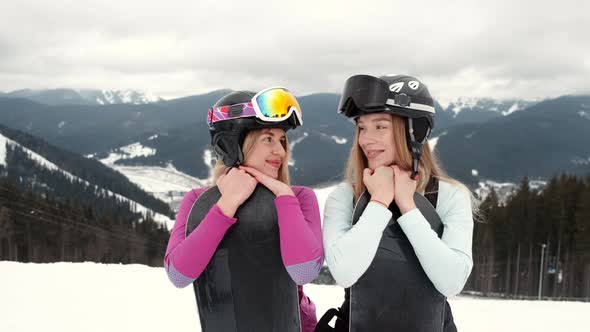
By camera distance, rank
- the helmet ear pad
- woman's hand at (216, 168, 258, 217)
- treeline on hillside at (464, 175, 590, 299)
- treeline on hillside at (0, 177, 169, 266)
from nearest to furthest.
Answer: woman's hand at (216, 168, 258, 217) → the helmet ear pad → treeline on hillside at (464, 175, 590, 299) → treeline on hillside at (0, 177, 169, 266)

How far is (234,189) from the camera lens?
3205 millimetres

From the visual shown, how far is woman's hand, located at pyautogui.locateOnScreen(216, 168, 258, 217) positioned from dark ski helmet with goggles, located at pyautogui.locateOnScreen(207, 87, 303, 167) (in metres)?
0.26

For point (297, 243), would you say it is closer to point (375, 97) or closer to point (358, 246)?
point (358, 246)

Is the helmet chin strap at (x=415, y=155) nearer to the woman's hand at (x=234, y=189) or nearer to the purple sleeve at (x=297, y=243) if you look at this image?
the purple sleeve at (x=297, y=243)

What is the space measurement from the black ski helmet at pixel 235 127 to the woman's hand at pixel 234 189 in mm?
242

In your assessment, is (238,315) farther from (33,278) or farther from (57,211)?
(57,211)

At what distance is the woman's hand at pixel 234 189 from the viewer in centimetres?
314

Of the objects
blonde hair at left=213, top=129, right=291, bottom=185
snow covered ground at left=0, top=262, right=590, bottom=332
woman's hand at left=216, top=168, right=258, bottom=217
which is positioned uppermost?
blonde hair at left=213, top=129, right=291, bottom=185

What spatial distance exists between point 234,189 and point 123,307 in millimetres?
8755

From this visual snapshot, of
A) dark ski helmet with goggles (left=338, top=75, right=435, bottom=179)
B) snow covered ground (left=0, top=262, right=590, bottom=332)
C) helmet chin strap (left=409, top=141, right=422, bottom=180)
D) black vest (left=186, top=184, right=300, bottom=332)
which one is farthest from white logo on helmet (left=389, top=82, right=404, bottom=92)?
snow covered ground (left=0, top=262, right=590, bottom=332)

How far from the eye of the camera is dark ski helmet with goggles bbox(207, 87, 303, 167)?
135 inches

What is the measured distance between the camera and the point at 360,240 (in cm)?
286

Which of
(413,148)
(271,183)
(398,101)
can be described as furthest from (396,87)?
(271,183)

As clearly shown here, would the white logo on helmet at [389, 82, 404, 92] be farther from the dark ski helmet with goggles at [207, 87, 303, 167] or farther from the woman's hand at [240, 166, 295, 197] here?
the woman's hand at [240, 166, 295, 197]
